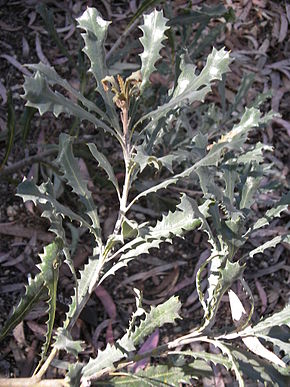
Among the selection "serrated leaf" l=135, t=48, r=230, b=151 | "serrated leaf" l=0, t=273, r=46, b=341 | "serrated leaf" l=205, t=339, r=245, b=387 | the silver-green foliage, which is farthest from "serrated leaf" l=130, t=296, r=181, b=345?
"serrated leaf" l=135, t=48, r=230, b=151

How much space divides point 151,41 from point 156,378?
0.70 meters

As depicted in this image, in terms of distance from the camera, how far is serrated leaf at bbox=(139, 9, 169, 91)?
125 cm

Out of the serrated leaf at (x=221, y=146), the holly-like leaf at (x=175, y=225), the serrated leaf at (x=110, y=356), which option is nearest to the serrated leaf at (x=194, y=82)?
the serrated leaf at (x=221, y=146)

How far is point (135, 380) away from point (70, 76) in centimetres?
153

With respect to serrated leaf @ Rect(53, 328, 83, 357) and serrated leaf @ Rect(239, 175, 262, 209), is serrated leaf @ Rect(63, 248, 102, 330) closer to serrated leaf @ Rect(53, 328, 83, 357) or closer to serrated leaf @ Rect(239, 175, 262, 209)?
serrated leaf @ Rect(53, 328, 83, 357)

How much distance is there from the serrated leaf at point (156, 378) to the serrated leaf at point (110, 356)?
44mm

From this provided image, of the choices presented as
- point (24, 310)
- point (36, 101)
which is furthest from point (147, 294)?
point (36, 101)

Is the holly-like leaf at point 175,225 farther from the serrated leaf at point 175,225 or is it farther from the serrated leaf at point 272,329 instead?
the serrated leaf at point 272,329

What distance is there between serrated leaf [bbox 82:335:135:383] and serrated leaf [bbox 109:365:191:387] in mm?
44

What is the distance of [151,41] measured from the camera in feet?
4.16

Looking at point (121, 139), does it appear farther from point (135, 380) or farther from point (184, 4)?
point (184, 4)

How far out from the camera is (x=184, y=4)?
2.78 metres

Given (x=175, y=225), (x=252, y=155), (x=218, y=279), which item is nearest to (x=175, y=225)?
(x=175, y=225)

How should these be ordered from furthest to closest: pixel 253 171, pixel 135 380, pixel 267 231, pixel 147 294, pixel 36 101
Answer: pixel 267 231 → pixel 147 294 → pixel 253 171 → pixel 135 380 → pixel 36 101
